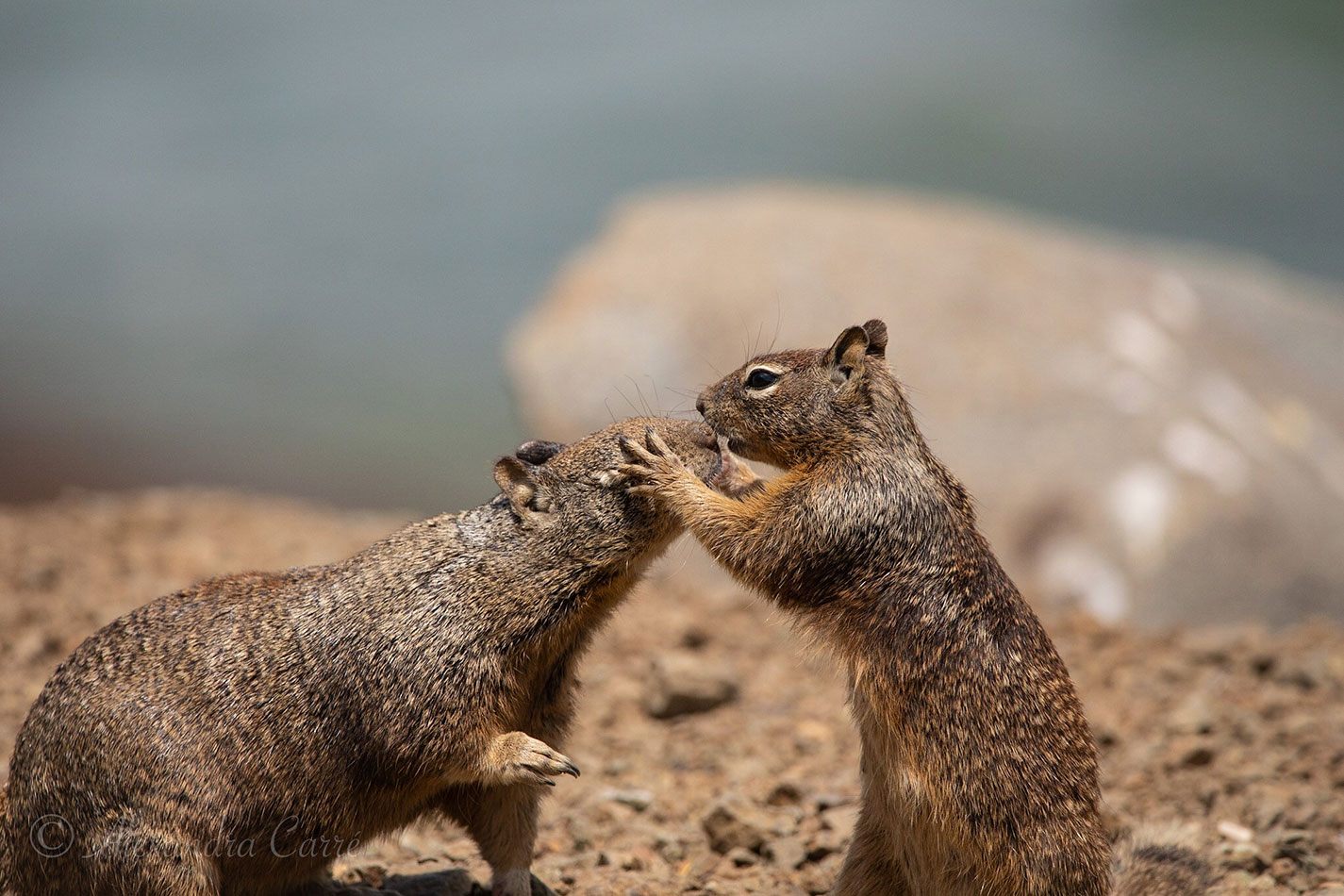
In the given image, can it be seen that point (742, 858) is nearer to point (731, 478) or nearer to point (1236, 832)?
point (731, 478)

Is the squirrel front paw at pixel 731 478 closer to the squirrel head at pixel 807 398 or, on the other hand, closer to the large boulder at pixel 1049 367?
the squirrel head at pixel 807 398

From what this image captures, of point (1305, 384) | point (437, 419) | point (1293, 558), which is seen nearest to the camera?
point (1293, 558)

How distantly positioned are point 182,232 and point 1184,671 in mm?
14819

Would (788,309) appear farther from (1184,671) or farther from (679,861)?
(679,861)

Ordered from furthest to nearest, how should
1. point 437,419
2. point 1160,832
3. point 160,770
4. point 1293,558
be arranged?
point 437,419 → point 1293,558 → point 1160,832 → point 160,770

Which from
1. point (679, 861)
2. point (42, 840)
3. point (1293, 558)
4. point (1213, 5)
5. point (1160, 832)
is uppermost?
point (1213, 5)

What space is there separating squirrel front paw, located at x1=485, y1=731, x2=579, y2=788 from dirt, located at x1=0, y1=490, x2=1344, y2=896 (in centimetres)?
98

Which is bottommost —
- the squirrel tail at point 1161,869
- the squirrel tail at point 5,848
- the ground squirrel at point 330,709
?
the squirrel tail at point 5,848

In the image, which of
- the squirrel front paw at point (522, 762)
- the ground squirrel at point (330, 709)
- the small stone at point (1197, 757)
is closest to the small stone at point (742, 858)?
the ground squirrel at point (330, 709)

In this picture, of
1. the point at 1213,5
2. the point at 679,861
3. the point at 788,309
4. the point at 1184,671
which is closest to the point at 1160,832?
the point at 679,861

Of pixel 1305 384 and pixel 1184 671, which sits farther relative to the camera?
pixel 1305 384

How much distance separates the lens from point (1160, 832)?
15.7 feet

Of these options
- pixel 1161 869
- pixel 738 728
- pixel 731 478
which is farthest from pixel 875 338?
pixel 738 728

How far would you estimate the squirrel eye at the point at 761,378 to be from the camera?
4918mm
